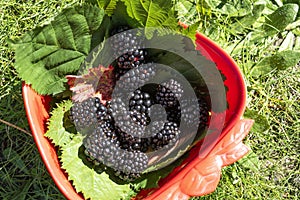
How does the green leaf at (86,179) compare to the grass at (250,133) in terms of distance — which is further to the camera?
the grass at (250,133)

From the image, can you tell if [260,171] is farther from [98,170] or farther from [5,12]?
[5,12]

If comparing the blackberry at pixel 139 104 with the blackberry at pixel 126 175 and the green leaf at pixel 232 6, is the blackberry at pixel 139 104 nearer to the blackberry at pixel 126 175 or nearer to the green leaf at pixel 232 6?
the blackberry at pixel 126 175

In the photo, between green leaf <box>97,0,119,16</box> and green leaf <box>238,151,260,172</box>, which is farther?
green leaf <box>238,151,260,172</box>

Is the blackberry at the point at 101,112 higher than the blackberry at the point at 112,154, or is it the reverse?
the blackberry at the point at 101,112

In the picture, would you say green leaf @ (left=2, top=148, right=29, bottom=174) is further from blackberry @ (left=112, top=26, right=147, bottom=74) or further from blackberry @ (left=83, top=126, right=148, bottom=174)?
blackberry @ (left=112, top=26, right=147, bottom=74)

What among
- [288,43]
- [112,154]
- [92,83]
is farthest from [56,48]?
[288,43]

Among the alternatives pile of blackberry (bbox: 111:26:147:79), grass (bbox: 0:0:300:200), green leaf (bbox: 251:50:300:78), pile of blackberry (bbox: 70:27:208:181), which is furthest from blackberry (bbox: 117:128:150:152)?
green leaf (bbox: 251:50:300:78)

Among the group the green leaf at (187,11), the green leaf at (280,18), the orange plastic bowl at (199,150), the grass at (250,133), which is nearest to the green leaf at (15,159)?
A: the grass at (250,133)
